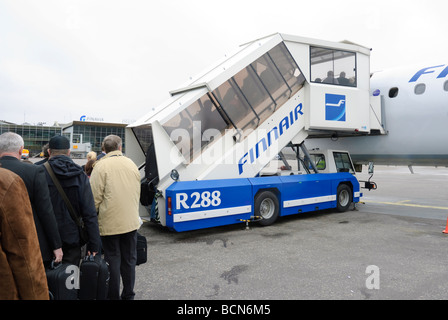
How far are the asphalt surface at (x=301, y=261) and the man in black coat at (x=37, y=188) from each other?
5.35 ft

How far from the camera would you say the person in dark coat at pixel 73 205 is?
3.00 meters

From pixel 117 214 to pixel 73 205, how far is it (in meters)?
0.55

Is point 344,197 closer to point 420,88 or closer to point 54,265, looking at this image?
point 420,88

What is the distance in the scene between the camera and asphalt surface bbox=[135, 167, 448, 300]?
4102mm

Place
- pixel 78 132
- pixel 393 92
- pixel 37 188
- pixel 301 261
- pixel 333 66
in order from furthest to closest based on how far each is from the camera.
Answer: pixel 78 132 < pixel 393 92 < pixel 333 66 < pixel 301 261 < pixel 37 188

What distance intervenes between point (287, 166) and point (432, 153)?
13.0 ft

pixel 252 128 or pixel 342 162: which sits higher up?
pixel 252 128

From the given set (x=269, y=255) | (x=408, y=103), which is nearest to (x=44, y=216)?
(x=269, y=255)

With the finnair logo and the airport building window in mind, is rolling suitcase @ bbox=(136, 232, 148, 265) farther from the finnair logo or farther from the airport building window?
the airport building window

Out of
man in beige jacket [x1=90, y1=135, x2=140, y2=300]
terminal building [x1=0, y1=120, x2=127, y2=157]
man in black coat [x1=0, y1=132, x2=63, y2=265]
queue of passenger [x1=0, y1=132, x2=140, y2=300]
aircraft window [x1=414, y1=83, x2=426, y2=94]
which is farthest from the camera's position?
terminal building [x1=0, y1=120, x2=127, y2=157]

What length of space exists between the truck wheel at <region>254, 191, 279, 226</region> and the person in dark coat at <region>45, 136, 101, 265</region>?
498 centimetres

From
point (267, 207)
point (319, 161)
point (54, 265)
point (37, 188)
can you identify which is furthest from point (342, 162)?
point (37, 188)

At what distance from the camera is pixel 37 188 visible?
2598mm

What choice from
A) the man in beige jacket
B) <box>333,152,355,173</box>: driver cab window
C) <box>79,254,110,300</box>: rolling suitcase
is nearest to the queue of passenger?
the man in beige jacket
